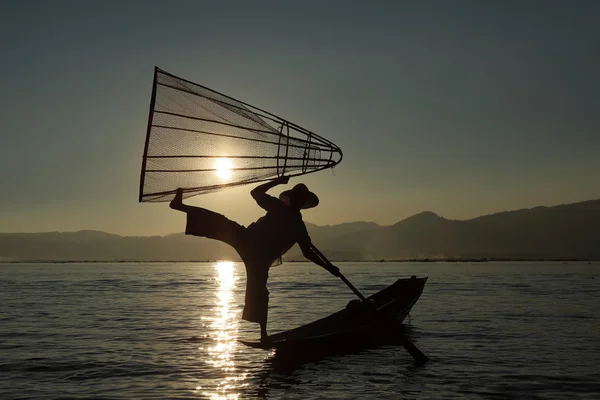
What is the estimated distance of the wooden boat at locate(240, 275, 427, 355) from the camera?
15.4 m

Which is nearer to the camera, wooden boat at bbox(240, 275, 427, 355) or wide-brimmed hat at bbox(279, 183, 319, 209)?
wide-brimmed hat at bbox(279, 183, 319, 209)

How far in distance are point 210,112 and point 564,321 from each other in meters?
21.9

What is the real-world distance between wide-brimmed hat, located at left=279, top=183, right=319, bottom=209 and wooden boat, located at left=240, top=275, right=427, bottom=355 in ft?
11.9

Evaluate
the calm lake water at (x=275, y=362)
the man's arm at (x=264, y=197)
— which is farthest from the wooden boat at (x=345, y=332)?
the man's arm at (x=264, y=197)

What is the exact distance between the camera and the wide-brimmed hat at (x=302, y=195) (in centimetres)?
1281

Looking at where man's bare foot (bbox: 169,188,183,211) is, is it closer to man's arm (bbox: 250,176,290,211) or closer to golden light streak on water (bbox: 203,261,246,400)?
man's arm (bbox: 250,176,290,211)

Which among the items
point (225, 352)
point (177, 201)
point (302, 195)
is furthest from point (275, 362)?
point (177, 201)

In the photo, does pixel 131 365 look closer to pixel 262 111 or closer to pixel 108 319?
pixel 262 111

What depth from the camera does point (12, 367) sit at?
52.3ft

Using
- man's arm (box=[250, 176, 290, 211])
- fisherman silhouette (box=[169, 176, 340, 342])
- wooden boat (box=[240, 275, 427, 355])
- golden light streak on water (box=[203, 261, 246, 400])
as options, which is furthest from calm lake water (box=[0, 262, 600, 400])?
man's arm (box=[250, 176, 290, 211])

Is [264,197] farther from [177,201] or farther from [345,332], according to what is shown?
[345,332]

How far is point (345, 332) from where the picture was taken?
1675 cm

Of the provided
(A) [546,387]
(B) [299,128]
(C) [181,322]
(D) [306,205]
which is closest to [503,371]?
(A) [546,387]

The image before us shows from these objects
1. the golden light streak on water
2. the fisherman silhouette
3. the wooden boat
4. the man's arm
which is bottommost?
the golden light streak on water
